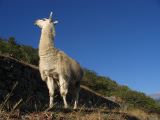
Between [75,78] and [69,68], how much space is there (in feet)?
2.25

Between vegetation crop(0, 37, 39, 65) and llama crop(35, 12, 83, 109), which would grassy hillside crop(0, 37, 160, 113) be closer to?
vegetation crop(0, 37, 39, 65)

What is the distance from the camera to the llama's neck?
14.8m

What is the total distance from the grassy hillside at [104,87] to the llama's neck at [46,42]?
1563cm

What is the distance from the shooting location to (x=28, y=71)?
79.9 feet

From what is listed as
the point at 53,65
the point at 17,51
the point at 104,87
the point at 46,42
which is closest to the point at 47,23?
the point at 46,42

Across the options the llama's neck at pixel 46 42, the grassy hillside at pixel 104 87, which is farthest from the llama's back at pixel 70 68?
the grassy hillside at pixel 104 87

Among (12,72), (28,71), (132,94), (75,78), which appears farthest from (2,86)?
(132,94)

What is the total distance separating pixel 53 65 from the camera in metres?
14.5

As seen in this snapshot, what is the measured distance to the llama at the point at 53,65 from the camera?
47.2 ft

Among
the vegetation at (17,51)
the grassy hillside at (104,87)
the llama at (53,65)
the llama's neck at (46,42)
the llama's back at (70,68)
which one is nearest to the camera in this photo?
the llama at (53,65)

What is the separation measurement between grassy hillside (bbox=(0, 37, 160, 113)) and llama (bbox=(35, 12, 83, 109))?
15.6 m

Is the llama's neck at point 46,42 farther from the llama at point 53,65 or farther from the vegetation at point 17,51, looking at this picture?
the vegetation at point 17,51

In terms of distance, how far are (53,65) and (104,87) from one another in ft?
83.2

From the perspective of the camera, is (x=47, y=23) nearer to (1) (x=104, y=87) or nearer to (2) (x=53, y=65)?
(2) (x=53, y=65)
